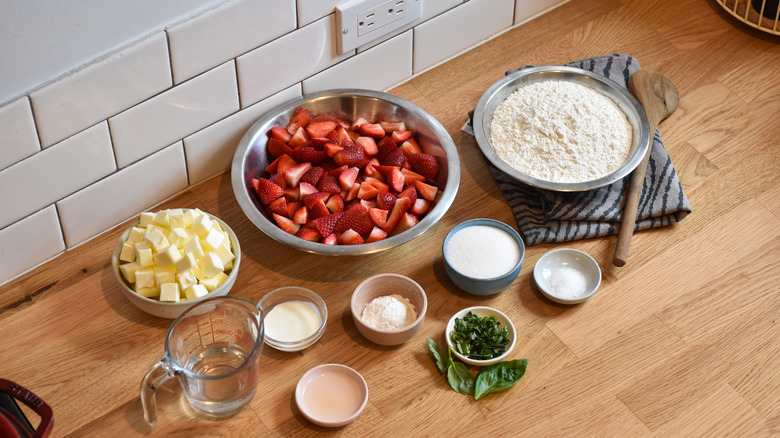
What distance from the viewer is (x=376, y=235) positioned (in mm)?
1417

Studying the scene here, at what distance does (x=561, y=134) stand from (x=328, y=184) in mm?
438

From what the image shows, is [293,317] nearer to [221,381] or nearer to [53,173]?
[221,381]

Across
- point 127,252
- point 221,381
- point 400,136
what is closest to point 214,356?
point 221,381

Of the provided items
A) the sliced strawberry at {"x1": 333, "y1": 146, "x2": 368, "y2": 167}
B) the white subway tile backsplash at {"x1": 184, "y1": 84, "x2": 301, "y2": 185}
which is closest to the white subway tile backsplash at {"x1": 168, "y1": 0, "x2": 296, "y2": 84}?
the white subway tile backsplash at {"x1": 184, "y1": 84, "x2": 301, "y2": 185}

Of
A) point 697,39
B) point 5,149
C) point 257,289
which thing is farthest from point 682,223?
point 5,149

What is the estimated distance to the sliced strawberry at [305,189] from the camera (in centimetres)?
146

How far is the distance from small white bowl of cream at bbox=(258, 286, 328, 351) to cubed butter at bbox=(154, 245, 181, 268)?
6.0 inches

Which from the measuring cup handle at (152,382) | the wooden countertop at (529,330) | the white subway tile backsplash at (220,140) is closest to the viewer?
the measuring cup handle at (152,382)

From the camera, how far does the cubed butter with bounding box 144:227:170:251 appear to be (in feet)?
4.27

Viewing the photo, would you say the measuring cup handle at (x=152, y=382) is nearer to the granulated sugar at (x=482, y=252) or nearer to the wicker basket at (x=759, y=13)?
the granulated sugar at (x=482, y=252)

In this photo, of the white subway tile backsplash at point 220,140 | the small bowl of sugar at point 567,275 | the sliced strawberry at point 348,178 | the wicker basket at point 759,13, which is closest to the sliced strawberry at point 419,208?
the sliced strawberry at point 348,178

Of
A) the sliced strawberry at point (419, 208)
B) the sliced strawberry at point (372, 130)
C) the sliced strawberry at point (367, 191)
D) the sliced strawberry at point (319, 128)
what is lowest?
the sliced strawberry at point (419, 208)

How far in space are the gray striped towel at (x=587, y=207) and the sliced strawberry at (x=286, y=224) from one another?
0.40 meters

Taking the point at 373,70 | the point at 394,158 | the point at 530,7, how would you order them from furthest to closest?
the point at 530,7 → the point at 373,70 → the point at 394,158
